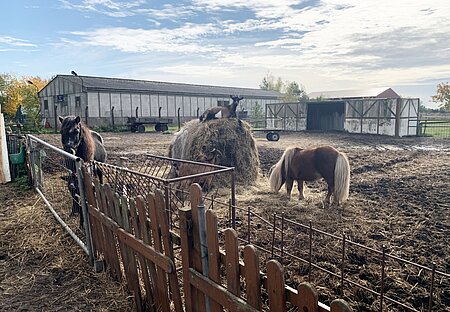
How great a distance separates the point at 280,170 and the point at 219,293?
518 cm

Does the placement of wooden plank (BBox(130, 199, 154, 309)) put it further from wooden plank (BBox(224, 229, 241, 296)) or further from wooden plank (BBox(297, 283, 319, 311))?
wooden plank (BBox(297, 283, 319, 311))

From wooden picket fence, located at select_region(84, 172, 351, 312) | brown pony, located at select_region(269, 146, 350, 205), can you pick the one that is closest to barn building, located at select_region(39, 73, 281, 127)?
brown pony, located at select_region(269, 146, 350, 205)

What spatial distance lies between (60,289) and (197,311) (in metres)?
1.81

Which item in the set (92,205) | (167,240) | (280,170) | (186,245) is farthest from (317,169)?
(186,245)

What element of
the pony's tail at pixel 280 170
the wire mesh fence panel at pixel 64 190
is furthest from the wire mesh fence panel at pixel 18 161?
the pony's tail at pixel 280 170

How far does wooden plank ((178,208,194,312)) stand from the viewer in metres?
2.00

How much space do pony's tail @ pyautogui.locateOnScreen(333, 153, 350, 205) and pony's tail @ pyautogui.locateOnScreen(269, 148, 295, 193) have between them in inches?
41.2

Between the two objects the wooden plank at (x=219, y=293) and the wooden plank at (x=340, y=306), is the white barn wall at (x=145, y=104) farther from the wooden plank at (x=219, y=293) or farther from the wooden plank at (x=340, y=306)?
the wooden plank at (x=340, y=306)

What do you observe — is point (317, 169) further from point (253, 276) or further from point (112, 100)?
point (112, 100)

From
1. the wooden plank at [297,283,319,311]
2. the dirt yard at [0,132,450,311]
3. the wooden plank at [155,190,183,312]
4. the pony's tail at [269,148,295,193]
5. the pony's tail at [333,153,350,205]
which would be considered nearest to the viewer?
the wooden plank at [297,283,319,311]

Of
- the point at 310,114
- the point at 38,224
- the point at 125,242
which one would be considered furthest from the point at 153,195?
the point at 310,114

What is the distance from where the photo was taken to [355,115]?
2311 cm

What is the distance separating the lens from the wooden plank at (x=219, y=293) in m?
1.69

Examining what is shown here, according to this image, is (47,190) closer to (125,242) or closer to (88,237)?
(88,237)
